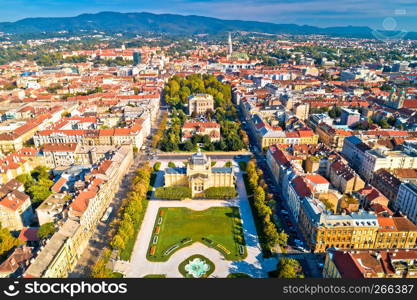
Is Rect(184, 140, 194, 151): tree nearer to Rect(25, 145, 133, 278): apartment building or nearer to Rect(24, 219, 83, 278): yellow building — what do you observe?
Rect(25, 145, 133, 278): apartment building

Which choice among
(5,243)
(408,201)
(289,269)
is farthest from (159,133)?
(408,201)

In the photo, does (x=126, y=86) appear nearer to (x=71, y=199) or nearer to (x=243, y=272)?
(x=71, y=199)

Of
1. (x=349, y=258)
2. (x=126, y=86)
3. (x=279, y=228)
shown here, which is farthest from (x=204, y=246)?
(x=126, y=86)

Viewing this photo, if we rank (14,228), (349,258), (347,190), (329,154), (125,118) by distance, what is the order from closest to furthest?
(349,258), (14,228), (347,190), (329,154), (125,118)

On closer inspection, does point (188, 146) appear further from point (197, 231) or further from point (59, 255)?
point (59, 255)

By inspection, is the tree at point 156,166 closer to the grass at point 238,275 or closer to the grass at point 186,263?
the grass at point 186,263

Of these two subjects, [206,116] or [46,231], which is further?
[206,116]
